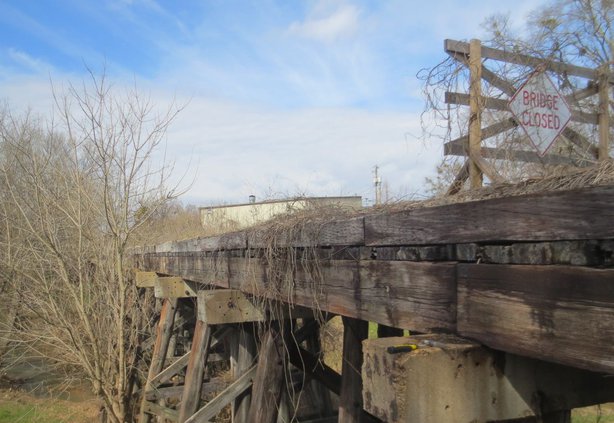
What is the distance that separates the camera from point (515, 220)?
55.6 inches

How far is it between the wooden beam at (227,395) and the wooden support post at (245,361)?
0.17 meters

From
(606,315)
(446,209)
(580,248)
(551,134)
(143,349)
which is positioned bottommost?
(143,349)

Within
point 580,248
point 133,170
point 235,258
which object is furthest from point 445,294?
point 133,170

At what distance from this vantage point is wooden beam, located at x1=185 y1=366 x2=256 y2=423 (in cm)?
475

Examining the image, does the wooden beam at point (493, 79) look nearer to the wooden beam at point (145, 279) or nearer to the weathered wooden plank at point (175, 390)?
the weathered wooden plank at point (175, 390)

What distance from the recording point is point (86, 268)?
25.3 ft

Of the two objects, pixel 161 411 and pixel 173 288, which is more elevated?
pixel 173 288

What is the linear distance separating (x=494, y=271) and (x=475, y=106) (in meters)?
3.32

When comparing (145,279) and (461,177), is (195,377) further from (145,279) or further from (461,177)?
(145,279)

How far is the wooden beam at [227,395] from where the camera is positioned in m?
4.75

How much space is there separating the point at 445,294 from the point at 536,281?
40 cm

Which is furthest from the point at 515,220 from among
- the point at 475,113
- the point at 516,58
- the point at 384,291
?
the point at 516,58

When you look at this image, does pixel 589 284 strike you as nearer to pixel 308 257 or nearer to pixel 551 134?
pixel 308 257

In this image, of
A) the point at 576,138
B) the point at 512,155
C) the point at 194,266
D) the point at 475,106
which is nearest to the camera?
the point at 512,155
